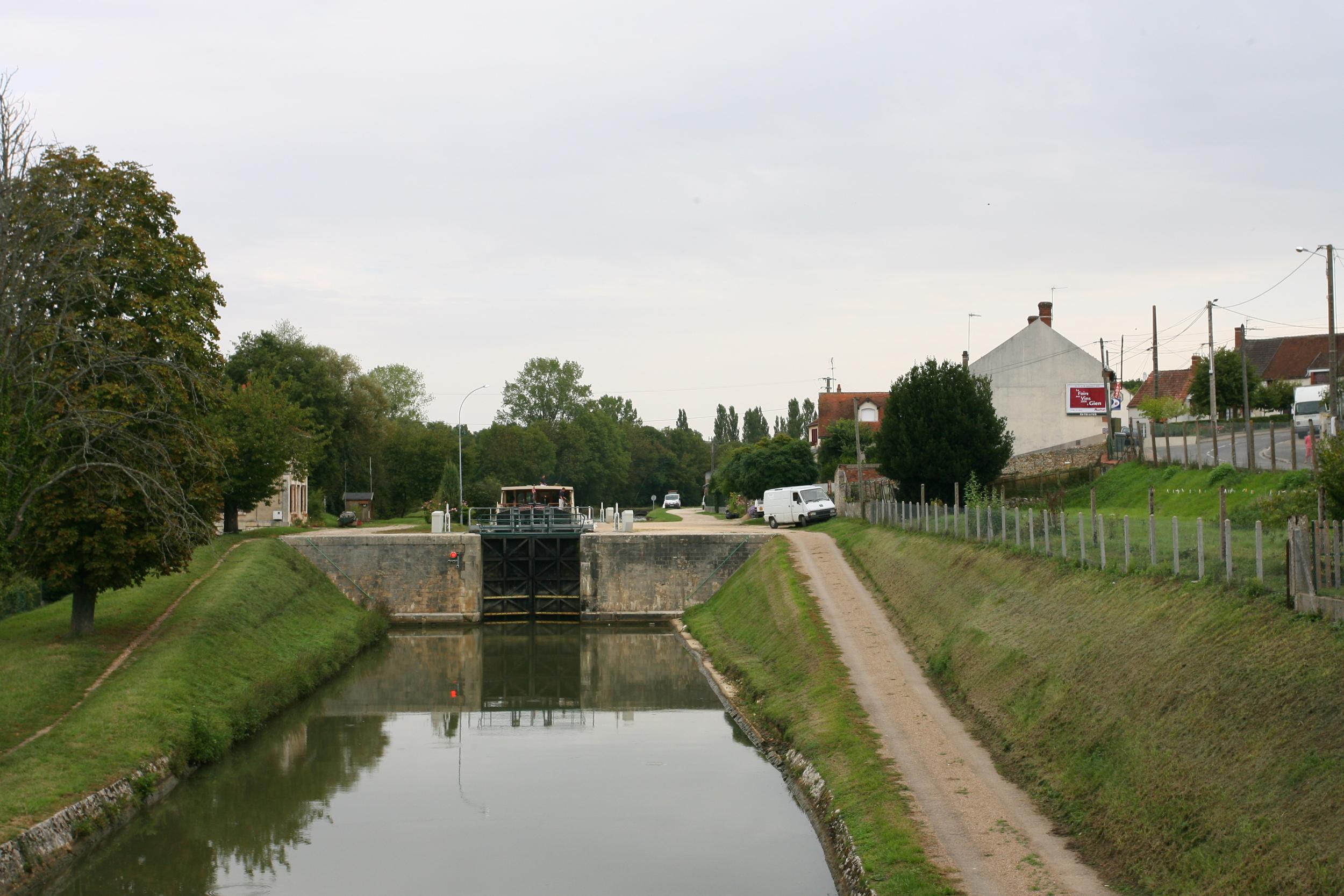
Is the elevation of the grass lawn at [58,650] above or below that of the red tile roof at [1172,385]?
below

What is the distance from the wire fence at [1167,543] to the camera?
50.7 ft

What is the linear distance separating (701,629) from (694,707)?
435 inches

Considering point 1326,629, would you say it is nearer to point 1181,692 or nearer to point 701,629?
point 1181,692

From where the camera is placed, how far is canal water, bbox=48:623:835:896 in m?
17.0

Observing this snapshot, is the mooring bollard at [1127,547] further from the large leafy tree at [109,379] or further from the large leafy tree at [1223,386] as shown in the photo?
the large leafy tree at [1223,386]

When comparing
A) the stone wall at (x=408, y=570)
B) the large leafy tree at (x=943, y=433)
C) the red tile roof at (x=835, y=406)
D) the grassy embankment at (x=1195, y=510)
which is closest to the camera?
the grassy embankment at (x=1195, y=510)

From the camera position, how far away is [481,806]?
69.5ft

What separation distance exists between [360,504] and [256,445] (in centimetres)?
3111

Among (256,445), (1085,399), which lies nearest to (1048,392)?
(1085,399)

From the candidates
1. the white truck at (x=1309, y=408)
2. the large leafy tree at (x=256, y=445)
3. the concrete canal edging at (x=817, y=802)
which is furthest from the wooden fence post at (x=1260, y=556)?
the large leafy tree at (x=256, y=445)

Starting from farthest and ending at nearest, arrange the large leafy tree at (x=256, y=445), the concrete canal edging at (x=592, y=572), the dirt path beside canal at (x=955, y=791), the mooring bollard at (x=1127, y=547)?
the concrete canal edging at (x=592, y=572) → the large leafy tree at (x=256, y=445) → the mooring bollard at (x=1127, y=547) → the dirt path beside canal at (x=955, y=791)

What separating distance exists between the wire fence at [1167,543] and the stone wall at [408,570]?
67.0 ft

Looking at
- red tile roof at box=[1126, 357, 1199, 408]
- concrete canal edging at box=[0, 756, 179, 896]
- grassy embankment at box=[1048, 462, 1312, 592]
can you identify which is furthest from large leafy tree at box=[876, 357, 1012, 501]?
red tile roof at box=[1126, 357, 1199, 408]

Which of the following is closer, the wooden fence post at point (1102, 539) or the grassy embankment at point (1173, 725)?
the grassy embankment at point (1173, 725)
